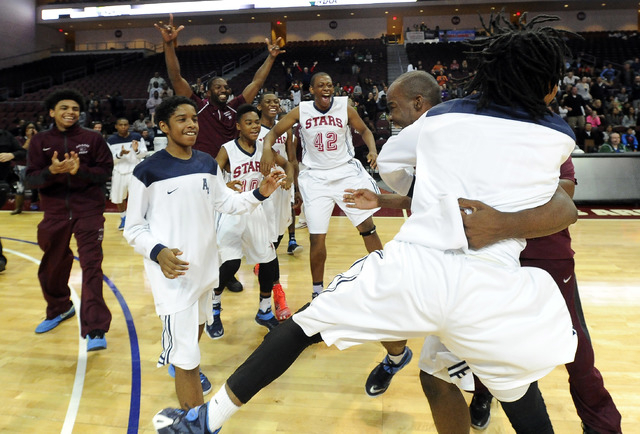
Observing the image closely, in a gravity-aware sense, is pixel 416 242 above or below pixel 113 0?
below

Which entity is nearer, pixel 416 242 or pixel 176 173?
pixel 416 242

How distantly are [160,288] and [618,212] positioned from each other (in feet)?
26.1

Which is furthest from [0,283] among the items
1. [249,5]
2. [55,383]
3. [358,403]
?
[249,5]

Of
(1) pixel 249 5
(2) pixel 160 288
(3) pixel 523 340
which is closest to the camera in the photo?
(3) pixel 523 340

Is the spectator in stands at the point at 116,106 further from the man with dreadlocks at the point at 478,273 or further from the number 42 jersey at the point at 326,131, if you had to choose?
the man with dreadlocks at the point at 478,273

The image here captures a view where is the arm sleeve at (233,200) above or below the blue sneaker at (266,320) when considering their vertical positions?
above

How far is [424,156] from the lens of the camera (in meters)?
1.52

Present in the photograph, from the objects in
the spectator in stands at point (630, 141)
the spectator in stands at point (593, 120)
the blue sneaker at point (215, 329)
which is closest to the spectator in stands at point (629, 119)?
the spectator in stands at point (593, 120)

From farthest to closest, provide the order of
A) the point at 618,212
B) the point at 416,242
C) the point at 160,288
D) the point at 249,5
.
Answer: the point at 249,5 < the point at 618,212 < the point at 160,288 < the point at 416,242

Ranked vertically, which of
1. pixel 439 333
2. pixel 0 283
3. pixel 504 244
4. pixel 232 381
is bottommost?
pixel 0 283

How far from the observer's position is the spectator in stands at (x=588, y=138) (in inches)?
408

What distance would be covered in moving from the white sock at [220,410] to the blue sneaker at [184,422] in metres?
0.02

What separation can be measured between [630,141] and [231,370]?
35.4 ft

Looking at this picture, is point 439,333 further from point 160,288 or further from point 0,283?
point 0,283
